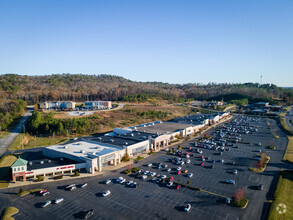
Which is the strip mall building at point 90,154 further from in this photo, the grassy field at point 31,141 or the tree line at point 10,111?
the tree line at point 10,111

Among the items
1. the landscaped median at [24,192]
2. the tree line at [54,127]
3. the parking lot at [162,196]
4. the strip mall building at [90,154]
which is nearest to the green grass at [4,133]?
the tree line at [54,127]

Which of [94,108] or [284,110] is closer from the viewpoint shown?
[94,108]

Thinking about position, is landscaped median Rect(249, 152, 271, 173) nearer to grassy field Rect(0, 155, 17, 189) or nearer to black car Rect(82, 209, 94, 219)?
black car Rect(82, 209, 94, 219)

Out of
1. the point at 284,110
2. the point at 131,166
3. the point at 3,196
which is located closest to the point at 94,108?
the point at 131,166

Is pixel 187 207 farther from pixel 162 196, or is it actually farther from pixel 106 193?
pixel 106 193

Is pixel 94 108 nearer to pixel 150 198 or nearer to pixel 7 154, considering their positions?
pixel 7 154
